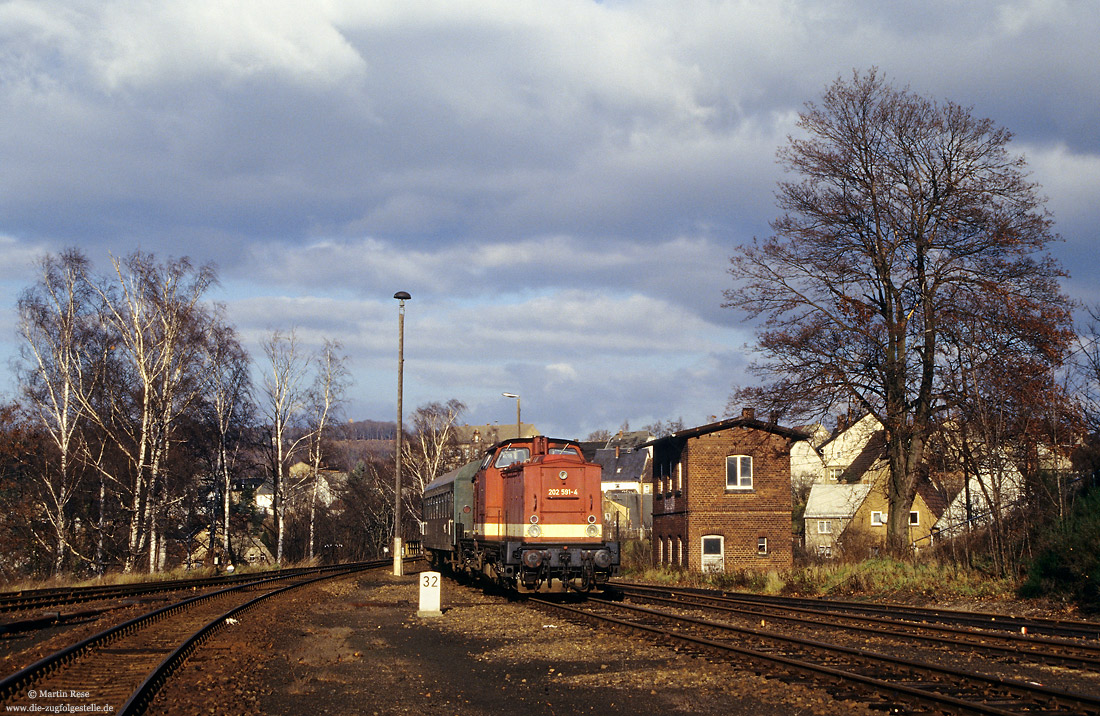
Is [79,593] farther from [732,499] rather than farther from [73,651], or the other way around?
[732,499]

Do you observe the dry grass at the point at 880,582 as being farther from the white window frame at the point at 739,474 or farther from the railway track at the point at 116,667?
the railway track at the point at 116,667

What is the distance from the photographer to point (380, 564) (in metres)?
42.5

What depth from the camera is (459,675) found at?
428 inches

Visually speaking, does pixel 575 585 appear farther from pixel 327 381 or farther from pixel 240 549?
pixel 240 549

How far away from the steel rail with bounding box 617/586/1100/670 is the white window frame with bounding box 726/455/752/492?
17197 millimetres

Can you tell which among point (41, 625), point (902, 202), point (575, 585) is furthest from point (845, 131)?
point (41, 625)

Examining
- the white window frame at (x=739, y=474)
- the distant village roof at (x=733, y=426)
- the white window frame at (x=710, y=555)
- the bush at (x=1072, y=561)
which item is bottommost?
the white window frame at (x=710, y=555)

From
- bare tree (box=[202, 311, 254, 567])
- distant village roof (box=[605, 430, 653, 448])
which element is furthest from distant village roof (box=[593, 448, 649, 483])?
bare tree (box=[202, 311, 254, 567])

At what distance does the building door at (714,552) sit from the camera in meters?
34.9

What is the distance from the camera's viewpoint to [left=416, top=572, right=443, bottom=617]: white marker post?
17.3 m

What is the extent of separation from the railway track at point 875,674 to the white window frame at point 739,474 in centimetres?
2131

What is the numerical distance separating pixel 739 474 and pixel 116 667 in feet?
92.6

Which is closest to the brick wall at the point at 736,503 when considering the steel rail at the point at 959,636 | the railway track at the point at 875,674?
the steel rail at the point at 959,636

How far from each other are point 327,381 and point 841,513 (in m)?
33.3
